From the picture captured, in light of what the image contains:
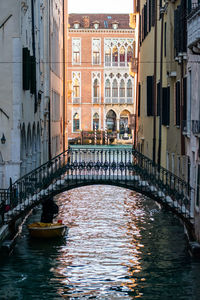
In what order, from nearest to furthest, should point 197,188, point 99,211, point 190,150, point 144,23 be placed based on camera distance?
point 197,188 → point 190,150 → point 99,211 → point 144,23

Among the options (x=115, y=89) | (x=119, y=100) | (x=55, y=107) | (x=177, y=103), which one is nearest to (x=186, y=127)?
(x=177, y=103)

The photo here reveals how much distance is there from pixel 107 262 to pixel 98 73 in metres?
68.5

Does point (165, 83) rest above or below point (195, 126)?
above

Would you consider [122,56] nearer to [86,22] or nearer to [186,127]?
[86,22]

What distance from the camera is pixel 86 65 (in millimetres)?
87312

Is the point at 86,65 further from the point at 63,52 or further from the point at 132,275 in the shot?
the point at 132,275

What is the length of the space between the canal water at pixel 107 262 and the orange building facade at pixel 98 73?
57717 millimetres

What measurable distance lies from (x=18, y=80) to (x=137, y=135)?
2038 centimetres

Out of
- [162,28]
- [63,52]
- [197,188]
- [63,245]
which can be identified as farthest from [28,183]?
[63,52]

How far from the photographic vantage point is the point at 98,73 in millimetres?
88250

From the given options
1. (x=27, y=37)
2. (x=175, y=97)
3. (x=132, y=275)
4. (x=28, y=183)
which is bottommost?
(x=132, y=275)

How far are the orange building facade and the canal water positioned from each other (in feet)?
189

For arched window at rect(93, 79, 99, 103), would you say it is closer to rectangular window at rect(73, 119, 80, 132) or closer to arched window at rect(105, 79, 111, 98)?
arched window at rect(105, 79, 111, 98)

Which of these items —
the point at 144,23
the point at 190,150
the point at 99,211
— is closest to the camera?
the point at 190,150
